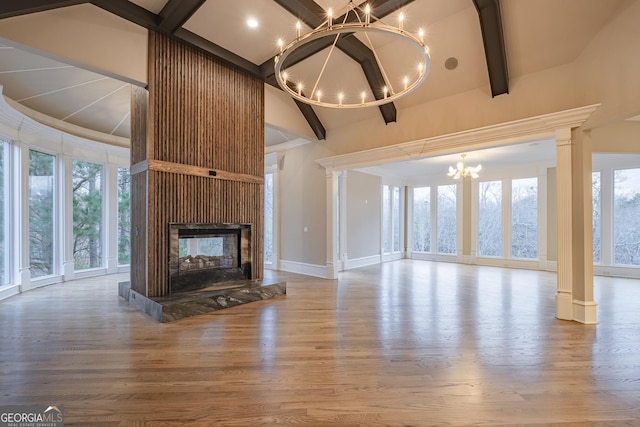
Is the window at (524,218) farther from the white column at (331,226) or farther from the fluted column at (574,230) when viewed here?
the white column at (331,226)

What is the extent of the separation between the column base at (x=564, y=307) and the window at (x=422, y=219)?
21.0 ft

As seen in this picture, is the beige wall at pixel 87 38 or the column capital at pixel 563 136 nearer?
the beige wall at pixel 87 38

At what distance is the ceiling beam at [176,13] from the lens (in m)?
3.64

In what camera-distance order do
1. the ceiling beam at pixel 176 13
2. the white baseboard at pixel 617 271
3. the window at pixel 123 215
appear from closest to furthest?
1. the ceiling beam at pixel 176 13
2. the white baseboard at pixel 617 271
3. the window at pixel 123 215

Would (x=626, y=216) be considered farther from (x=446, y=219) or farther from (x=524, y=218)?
(x=446, y=219)

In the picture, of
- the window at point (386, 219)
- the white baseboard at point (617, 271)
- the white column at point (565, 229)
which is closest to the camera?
the white column at point (565, 229)

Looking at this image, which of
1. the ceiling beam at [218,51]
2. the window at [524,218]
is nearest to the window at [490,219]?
the window at [524,218]

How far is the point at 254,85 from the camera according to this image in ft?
17.6

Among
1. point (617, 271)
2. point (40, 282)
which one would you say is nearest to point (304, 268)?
point (40, 282)

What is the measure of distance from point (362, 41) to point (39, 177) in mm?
6737

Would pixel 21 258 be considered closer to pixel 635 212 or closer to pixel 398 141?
pixel 398 141

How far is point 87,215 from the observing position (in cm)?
677

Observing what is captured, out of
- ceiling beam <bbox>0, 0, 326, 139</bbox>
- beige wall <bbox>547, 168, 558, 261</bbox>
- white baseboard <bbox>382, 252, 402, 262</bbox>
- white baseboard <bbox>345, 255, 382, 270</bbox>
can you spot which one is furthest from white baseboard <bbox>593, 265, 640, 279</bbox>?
ceiling beam <bbox>0, 0, 326, 139</bbox>

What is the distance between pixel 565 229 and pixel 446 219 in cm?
616
